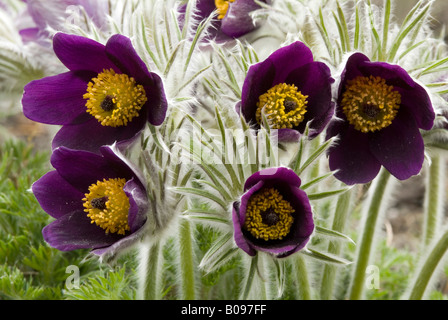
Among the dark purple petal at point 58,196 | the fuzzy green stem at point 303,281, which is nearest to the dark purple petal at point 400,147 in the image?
the fuzzy green stem at point 303,281

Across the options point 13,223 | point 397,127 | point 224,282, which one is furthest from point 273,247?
point 13,223

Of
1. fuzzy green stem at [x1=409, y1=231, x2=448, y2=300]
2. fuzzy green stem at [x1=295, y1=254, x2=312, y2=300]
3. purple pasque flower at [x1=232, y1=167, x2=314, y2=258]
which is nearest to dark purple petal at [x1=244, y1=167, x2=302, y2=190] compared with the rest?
purple pasque flower at [x1=232, y1=167, x2=314, y2=258]

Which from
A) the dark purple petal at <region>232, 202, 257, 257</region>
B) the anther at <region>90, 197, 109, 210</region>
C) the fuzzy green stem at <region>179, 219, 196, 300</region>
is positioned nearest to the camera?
the dark purple petal at <region>232, 202, 257, 257</region>

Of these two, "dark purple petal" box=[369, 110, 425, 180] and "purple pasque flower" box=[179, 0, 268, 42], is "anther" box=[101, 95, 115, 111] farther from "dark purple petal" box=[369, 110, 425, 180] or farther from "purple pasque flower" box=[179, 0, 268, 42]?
"dark purple petal" box=[369, 110, 425, 180]

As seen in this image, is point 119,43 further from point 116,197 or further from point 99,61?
point 116,197

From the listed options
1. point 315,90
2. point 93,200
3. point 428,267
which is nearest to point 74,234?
point 93,200

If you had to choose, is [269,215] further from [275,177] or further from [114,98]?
[114,98]
